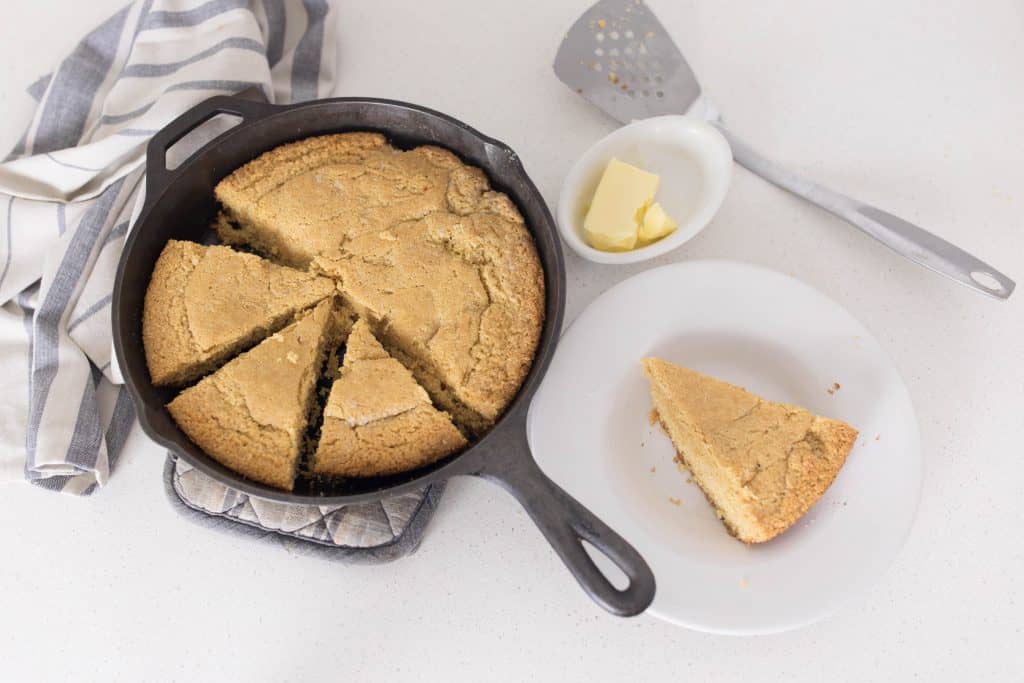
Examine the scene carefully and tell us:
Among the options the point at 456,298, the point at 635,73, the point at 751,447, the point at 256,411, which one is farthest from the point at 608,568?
the point at 635,73

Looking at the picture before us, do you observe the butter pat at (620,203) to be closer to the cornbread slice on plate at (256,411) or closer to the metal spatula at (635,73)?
the metal spatula at (635,73)

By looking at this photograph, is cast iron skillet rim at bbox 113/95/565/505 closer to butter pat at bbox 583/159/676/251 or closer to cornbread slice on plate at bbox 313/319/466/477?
cornbread slice on plate at bbox 313/319/466/477

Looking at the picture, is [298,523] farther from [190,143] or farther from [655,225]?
[655,225]

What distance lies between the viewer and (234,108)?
1876 mm

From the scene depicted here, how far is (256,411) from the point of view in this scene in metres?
1.69

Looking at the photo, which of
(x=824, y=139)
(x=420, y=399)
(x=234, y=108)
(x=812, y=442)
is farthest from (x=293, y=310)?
(x=824, y=139)

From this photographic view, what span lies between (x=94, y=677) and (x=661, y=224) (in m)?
1.67

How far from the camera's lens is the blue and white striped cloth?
6.22ft

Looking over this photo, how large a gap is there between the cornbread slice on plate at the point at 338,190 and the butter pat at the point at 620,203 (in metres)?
0.27

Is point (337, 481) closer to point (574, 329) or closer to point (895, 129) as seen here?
point (574, 329)

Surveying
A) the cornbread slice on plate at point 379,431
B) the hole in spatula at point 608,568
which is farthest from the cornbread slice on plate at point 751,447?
the cornbread slice on plate at point 379,431

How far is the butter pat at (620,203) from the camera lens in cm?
196

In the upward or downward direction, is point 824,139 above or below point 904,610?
above

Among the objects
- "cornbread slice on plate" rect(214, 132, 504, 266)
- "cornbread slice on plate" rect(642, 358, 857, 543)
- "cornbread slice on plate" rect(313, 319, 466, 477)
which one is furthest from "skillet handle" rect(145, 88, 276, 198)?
"cornbread slice on plate" rect(642, 358, 857, 543)
